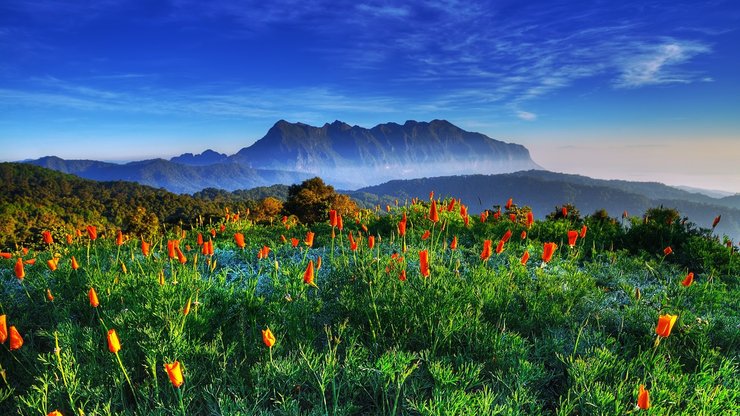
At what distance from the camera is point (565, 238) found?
25.7 ft

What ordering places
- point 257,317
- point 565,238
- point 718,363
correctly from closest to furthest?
point 718,363, point 257,317, point 565,238

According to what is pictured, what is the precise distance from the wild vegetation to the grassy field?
0.02 meters

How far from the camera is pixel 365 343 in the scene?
3676mm

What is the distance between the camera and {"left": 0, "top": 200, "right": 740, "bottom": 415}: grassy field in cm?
292

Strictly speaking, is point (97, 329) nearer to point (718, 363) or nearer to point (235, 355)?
point (235, 355)

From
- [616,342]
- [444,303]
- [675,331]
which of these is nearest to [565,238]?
[675,331]

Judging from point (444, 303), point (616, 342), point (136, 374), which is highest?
point (444, 303)

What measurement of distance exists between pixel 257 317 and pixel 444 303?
1868 mm

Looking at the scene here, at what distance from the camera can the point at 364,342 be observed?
12.1 ft

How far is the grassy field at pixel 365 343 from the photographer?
2.92 meters

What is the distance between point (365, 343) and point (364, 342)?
0.04ft

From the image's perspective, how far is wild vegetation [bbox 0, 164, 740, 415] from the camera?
2.91 meters

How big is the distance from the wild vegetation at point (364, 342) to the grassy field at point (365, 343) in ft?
0.06

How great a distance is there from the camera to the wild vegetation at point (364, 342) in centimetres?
291
